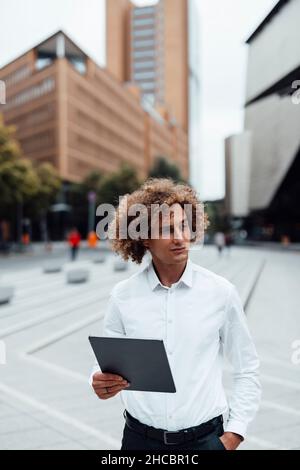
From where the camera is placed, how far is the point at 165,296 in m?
1.80

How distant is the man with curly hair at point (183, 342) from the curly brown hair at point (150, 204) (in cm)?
3

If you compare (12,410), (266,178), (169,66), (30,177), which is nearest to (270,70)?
(266,178)

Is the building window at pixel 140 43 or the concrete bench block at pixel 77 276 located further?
the concrete bench block at pixel 77 276

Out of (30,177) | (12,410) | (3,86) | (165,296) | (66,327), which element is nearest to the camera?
(165,296)

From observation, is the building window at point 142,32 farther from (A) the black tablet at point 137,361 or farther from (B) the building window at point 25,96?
(A) the black tablet at point 137,361

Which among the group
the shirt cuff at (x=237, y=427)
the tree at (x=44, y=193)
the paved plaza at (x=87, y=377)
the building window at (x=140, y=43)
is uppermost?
the tree at (x=44, y=193)

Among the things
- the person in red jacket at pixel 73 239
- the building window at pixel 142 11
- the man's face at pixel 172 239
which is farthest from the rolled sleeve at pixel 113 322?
the person in red jacket at pixel 73 239

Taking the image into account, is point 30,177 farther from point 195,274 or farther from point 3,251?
point 195,274

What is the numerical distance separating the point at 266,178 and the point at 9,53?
6.09ft

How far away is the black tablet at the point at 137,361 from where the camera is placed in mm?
1583

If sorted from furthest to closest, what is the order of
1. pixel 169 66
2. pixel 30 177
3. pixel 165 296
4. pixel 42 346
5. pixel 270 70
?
pixel 30 177
pixel 42 346
pixel 169 66
pixel 270 70
pixel 165 296

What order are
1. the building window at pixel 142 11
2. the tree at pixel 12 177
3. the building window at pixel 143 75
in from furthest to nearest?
the tree at pixel 12 177 < the building window at pixel 143 75 < the building window at pixel 142 11

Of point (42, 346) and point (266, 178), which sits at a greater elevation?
point (266, 178)

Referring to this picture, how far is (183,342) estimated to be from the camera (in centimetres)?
177
